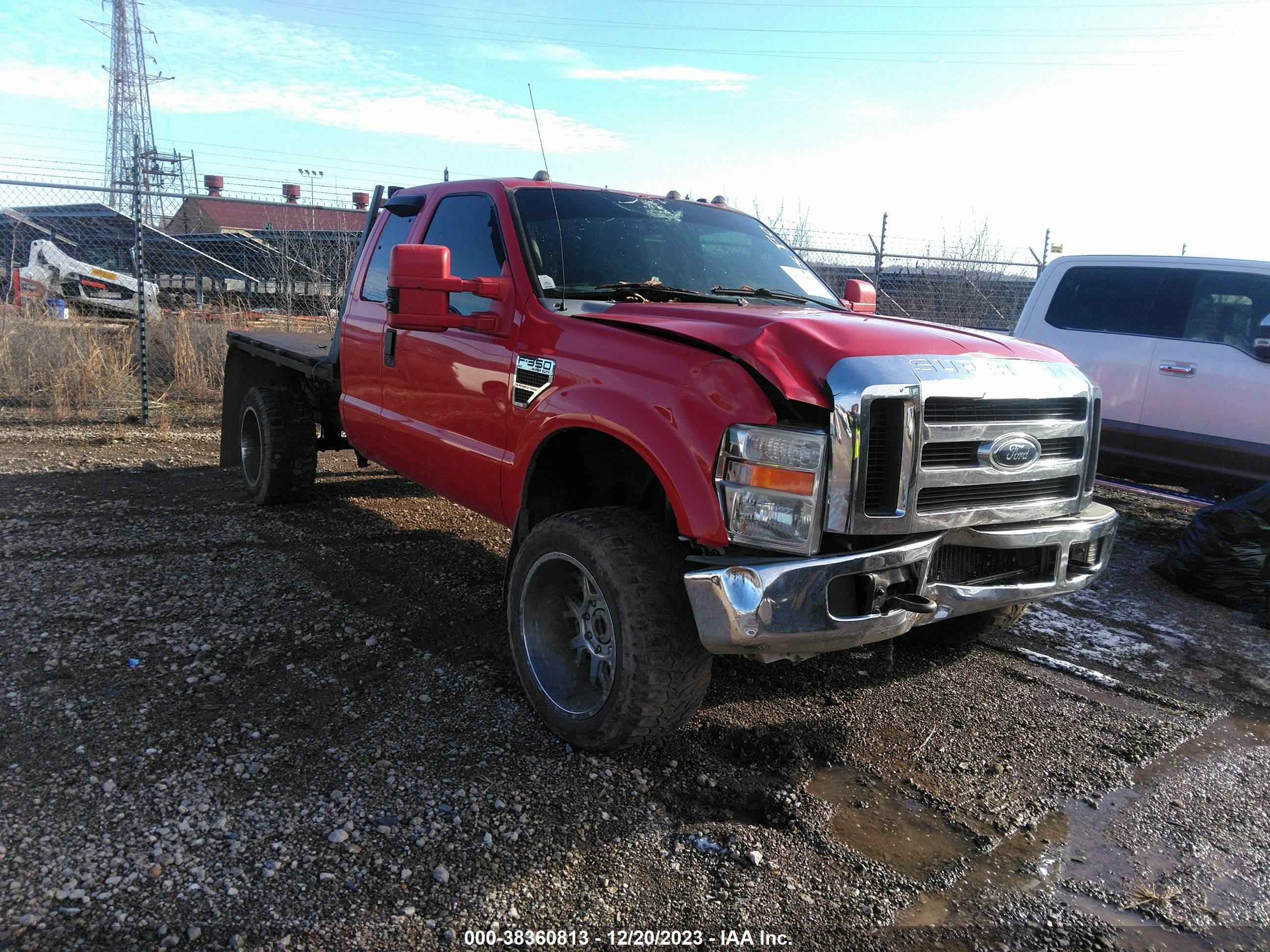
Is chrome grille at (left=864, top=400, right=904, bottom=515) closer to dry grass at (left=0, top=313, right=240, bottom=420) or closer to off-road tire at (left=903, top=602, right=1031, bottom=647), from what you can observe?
off-road tire at (left=903, top=602, right=1031, bottom=647)

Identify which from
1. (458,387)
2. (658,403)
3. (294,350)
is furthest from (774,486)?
(294,350)

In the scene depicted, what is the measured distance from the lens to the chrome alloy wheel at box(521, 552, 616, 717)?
9.73 feet

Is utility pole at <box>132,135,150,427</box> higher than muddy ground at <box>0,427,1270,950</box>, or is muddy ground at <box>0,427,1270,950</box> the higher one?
utility pole at <box>132,135,150,427</box>

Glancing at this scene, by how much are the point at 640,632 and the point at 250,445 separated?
4678 millimetres

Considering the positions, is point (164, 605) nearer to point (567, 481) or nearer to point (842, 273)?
point (567, 481)

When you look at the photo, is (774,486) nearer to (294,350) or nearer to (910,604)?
(910,604)

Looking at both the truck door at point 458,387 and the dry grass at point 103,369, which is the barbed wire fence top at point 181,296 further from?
the truck door at point 458,387

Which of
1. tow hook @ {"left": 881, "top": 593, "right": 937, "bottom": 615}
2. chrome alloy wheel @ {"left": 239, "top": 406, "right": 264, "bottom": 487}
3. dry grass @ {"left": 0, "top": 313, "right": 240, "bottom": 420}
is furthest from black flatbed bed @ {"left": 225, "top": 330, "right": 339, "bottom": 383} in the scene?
tow hook @ {"left": 881, "top": 593, "right": 937, "bottom": 615}

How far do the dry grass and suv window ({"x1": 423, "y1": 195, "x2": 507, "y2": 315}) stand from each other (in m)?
6.59

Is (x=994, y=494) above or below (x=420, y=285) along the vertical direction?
below

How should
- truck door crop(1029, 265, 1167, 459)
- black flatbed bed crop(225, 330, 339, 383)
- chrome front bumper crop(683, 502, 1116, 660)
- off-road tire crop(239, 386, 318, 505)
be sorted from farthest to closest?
truck door crop(1029, 265, 1167, 459) → off-road tire crop(239, 386, 318, 505) → black flatbed bed crop(225, 330, 339, 383) → chrome front bumper crop(683, 502, 1116, 660)

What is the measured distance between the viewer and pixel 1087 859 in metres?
2.54

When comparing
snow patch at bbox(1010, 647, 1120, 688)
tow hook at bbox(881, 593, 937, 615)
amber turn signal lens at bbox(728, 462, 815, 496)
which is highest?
amber turn signal lens at bbox(728, 462, 815, 496)

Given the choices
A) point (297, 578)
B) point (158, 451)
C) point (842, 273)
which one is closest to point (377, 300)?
point (297, 578)
